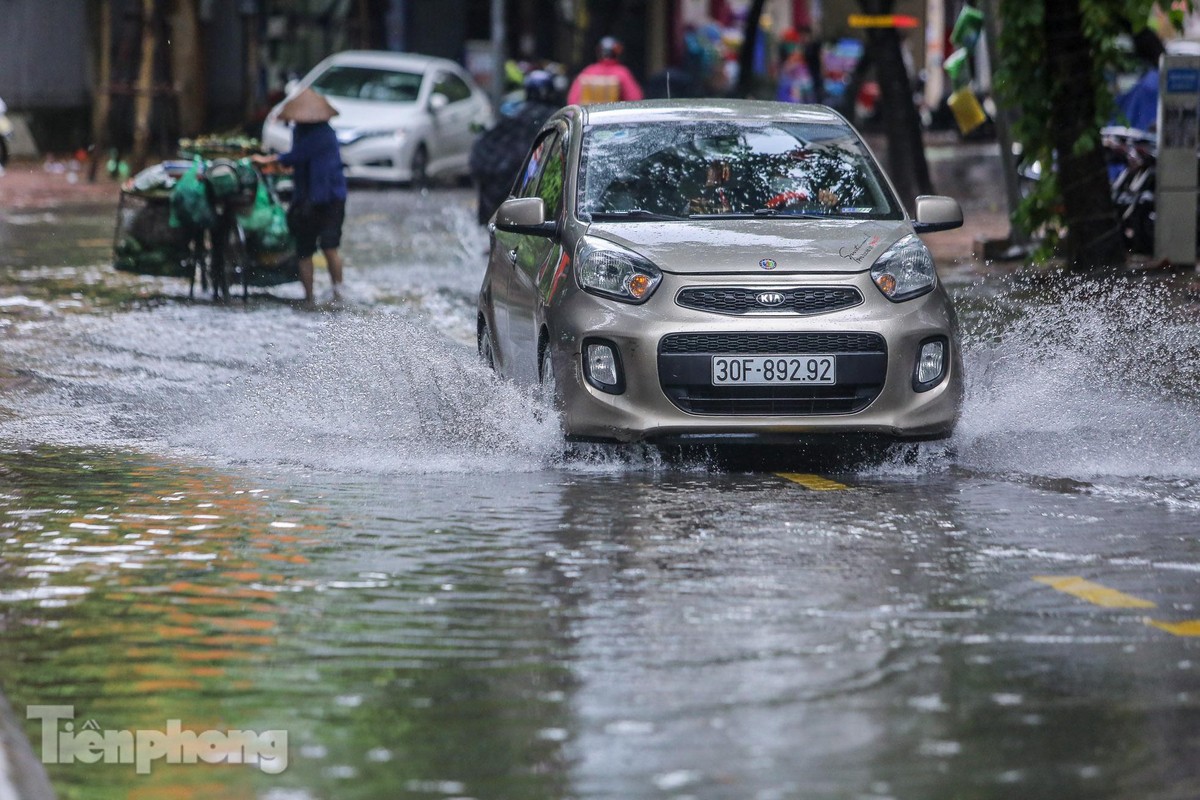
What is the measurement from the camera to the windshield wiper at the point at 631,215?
30.7 feet

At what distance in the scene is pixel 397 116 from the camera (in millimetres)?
29766

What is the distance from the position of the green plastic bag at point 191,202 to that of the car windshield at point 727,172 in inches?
259

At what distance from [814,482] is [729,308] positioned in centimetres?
75

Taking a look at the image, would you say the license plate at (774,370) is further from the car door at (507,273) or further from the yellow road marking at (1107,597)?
the yellow road marking at (1107,597)

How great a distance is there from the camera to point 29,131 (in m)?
35.2

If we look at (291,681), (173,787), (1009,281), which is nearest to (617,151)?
(291,681)

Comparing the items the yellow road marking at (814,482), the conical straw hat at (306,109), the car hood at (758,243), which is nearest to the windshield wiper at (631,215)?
the car hood at (758,243)

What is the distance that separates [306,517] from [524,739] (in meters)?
3.06

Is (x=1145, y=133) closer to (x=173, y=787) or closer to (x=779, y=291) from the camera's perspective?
(x=779, y=291)

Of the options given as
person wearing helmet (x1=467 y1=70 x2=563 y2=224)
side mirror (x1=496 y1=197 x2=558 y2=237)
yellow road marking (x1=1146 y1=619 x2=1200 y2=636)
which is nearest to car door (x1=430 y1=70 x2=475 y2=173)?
person wearing helmet (x1=467 y1=70 x2=563 y2=224)

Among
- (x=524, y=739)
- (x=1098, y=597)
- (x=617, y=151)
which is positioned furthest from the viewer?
(x=617, y=151)

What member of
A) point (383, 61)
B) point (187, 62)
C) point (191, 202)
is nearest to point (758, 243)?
point (191, 202)

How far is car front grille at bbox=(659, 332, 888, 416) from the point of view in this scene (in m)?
8.60

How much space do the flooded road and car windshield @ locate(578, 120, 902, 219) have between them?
992 mm
